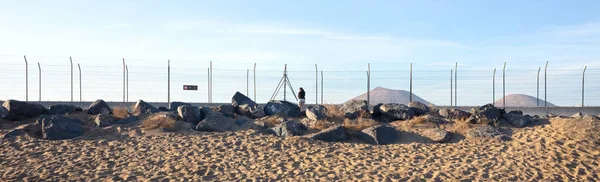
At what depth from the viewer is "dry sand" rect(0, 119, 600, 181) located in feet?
39.4

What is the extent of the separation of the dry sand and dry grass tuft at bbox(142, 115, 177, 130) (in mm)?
436

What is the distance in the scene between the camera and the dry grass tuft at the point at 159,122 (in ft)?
51.9

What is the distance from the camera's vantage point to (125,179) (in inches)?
466

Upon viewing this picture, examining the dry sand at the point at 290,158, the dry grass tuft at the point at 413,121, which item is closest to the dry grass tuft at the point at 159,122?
the dry sand at the point at 290,158

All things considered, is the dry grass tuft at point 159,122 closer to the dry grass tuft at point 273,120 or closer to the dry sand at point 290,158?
the dry sand at point 290,158

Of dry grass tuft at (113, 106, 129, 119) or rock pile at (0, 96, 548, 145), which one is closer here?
rock pile at (0, 96, 548, 145)

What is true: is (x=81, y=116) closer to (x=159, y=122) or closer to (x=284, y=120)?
(x=159, y=122)

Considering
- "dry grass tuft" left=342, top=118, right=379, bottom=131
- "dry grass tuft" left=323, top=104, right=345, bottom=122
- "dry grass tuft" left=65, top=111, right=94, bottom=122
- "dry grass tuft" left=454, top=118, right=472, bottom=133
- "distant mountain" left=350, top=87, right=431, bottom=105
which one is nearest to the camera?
"dry grass tuft" left=454, top=118, right=472, bottom=133

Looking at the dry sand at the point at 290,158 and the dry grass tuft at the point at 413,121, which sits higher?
the dry grass tuft at the point at 413,121

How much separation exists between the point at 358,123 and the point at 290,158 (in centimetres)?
333

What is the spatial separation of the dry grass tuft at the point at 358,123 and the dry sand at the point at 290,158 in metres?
1.28

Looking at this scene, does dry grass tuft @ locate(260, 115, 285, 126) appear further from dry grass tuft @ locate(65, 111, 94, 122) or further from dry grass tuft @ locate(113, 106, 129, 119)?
dry grass tuft @ locate(65, 111, 94, 122)

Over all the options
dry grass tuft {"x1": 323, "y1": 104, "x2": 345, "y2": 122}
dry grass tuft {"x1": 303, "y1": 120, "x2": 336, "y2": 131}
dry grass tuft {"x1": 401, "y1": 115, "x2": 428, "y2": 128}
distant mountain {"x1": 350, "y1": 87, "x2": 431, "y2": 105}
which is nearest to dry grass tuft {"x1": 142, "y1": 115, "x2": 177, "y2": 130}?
dry grass tuft {"x1": 303, "y1": 120, "x2": 336, "y2": 131}

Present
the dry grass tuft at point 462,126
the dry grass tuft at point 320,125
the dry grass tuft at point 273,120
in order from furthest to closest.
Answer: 1. the dry grass tuft at point 273,120
2. the dry grass tuft at point 320,125
3. the dry grass tuft at point 462,126
